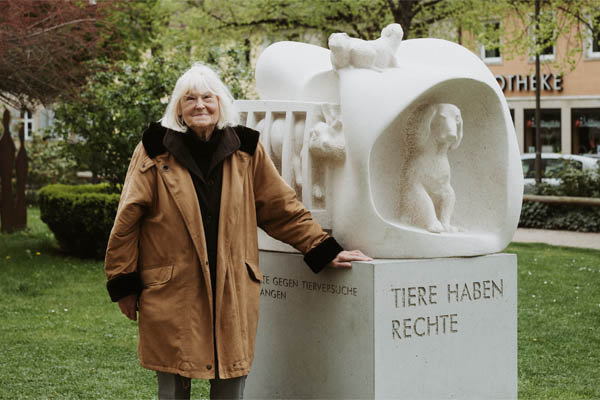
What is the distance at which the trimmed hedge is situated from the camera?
43.7 ft

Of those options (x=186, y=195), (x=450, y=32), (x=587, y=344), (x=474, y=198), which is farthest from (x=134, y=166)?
(x=450, y=32)

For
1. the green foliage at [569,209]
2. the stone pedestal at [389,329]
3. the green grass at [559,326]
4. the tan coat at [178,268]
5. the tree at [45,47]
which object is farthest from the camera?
the green foliage at [569,209]

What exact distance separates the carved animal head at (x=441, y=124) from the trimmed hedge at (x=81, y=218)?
866 cm

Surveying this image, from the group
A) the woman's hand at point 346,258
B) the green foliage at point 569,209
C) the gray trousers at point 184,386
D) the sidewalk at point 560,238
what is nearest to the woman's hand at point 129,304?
the gray trousers at point 184,386

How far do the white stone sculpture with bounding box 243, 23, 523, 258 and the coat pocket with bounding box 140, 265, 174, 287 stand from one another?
109cm

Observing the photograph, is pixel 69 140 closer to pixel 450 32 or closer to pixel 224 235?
pixel 450 32

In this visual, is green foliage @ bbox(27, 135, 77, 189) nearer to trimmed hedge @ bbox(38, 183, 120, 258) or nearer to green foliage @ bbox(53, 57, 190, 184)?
trimmed hedge @ bbox(38, 183, 120, 258)

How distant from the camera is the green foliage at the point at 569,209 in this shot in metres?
18.6

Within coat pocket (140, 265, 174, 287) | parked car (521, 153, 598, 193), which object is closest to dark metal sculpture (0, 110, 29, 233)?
parked car (521, 153, 598, 193)

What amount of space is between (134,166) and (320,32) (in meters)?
17.6

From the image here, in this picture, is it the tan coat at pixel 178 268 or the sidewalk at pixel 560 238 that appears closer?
the tan coat at pixel 178 268

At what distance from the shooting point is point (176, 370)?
4.35m

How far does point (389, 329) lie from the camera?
4867 mm

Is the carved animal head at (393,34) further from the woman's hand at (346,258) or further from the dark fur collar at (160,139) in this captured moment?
the woman's hand at (346,258)
